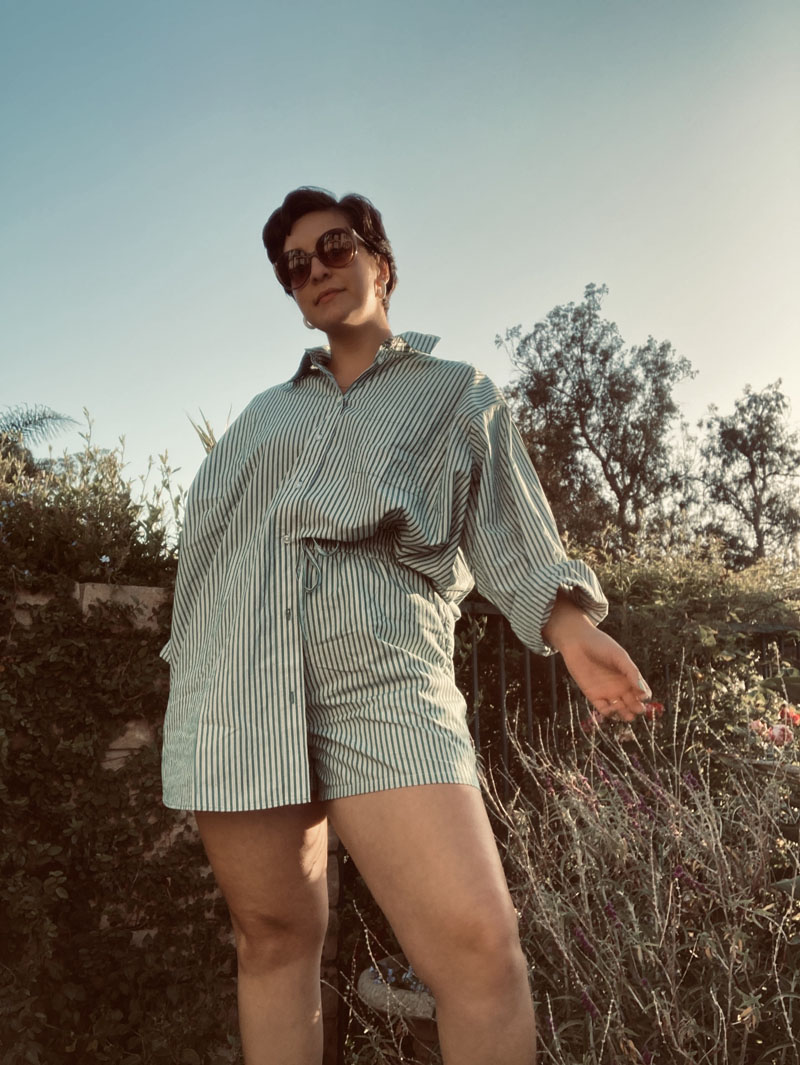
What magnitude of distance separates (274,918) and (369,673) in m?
0.50

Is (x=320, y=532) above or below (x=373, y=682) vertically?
above

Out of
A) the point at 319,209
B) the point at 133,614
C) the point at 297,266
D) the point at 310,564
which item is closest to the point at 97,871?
the point at 133,614

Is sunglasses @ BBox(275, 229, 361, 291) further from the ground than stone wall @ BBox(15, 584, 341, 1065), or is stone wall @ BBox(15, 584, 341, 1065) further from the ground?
sunglasses @ BBox(275, 229, 361, 291)

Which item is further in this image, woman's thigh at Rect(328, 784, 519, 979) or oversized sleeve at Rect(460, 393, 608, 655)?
oversized sleeve at Rect(460, 393, 608, 655)

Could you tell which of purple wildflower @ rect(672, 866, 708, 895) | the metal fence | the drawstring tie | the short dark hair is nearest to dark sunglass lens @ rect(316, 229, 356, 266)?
the short dark hair

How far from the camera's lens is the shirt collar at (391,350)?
1.65 m

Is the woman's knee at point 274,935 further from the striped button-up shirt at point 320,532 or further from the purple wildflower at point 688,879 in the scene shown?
the purple wildflower at point 688,879

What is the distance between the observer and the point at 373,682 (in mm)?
1348

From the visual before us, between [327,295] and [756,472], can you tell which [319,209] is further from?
[756,472]

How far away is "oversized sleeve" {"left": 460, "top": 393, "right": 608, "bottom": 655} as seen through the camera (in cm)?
134

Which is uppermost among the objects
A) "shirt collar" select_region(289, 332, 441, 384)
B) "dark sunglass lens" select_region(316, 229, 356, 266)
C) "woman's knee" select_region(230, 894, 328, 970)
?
"dark sunglass lens" select_region(316, 229, 356, 266)

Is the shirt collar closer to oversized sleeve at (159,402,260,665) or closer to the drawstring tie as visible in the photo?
oversized sleeve at (159,402,260,665)

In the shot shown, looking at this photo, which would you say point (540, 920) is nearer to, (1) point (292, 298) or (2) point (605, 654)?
(2) point (605, 654)

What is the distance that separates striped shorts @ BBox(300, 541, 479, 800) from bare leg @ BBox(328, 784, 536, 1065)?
50 mm
